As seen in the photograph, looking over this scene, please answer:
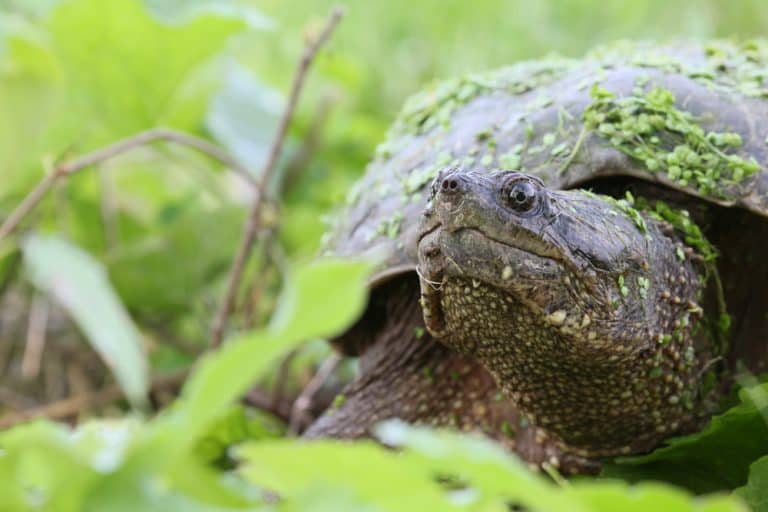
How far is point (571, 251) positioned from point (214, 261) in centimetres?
147

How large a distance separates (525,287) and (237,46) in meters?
3.65

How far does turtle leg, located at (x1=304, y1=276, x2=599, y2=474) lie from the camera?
1.74 metres

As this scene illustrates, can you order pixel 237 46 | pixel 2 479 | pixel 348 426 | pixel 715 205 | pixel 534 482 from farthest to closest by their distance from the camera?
pixel 237 46 < pixel 348 426 < pixel 715 205 < pixel 2 479 < pixel 534 482

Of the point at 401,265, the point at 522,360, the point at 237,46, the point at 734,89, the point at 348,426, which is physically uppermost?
the point at 237,46

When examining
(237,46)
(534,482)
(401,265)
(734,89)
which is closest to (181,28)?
(401,265)

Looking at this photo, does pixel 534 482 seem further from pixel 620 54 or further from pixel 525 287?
pixel 620 54

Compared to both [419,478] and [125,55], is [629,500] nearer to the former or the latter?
[419,478]

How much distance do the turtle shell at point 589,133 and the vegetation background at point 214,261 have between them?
0.37 meters

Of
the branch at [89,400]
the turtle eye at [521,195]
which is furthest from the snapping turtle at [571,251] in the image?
the branch at [89,400]

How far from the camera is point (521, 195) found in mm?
1252

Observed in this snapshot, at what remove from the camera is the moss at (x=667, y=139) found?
1.53 metres

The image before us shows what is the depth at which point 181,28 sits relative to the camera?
2.35 m

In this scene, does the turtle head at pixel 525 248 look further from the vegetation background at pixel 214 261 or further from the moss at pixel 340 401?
the moss at pixel 340 401

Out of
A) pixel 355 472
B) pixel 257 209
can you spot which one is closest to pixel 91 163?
pixel 257 209
